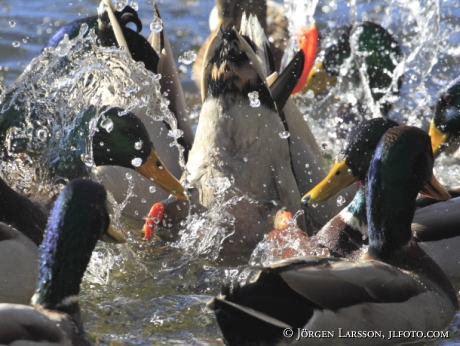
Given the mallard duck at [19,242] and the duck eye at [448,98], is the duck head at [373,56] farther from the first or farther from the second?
the mallard duck at [19,242]

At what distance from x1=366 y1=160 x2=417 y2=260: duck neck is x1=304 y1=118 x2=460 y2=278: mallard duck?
531 millimetres

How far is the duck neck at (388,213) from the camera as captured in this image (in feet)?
12.7

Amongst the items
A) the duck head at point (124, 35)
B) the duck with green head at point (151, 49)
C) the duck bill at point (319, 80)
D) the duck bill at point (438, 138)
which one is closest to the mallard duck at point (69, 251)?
the duck with green head at point (151, 49)

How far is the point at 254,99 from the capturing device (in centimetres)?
466

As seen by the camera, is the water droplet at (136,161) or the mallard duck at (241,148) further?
the water droplet at (136,161)

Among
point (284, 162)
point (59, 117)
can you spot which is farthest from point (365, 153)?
point (59, 117)

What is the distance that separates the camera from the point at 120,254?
4.56 meters

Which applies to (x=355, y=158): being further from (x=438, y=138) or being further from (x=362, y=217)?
(x=438, y=138)

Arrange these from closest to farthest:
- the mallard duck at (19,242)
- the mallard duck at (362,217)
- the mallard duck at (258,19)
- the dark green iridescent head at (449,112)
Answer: the mallard duck at (19,242), the mallard duck at (362,217), the dark green iridescent head at (449,112), the mallard duck at (258,19)

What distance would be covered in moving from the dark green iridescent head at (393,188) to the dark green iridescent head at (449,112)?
6.06 ft

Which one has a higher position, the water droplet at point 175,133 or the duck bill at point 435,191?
the water droplet at point 175,133

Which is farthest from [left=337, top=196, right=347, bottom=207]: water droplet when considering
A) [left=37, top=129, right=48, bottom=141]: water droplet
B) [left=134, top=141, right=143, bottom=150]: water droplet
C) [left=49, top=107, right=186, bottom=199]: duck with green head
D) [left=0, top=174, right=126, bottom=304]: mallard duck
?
[left=0, top=174, right=126, bottom=304]: mallard duck

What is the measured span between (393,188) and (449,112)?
1.99m

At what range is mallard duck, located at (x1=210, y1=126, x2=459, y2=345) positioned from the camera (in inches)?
126
